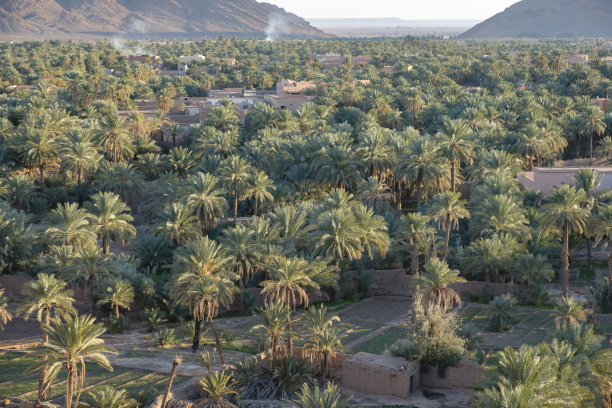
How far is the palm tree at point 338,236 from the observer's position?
35.2 m

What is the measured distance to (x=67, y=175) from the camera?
53250 mm

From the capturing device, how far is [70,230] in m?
35.5

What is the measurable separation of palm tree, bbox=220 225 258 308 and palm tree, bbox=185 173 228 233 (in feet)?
15.8

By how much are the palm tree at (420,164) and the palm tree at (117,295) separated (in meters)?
17.6

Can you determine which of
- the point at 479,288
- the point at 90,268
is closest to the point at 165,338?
the point at 90,268

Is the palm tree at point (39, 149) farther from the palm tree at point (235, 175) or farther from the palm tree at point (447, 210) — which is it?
the palm tree at point (447, 210)

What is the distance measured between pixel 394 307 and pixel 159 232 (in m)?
12.7

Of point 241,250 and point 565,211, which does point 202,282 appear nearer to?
point 241,250

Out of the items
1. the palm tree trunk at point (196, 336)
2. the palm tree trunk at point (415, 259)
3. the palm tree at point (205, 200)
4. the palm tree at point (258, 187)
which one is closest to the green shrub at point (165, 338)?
the palm tree trunk at point (196, 336)

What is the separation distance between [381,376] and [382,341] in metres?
5.19

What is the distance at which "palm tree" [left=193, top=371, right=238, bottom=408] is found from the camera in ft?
79.1

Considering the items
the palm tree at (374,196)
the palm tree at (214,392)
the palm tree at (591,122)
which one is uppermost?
the palm tree at (591,122)

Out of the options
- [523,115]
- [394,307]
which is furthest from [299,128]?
[394,307]

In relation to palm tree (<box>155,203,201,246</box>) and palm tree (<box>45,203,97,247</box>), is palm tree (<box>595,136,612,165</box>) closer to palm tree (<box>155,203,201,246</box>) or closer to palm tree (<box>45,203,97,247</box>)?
palm tree (<box>155,203,201,246</box>)
